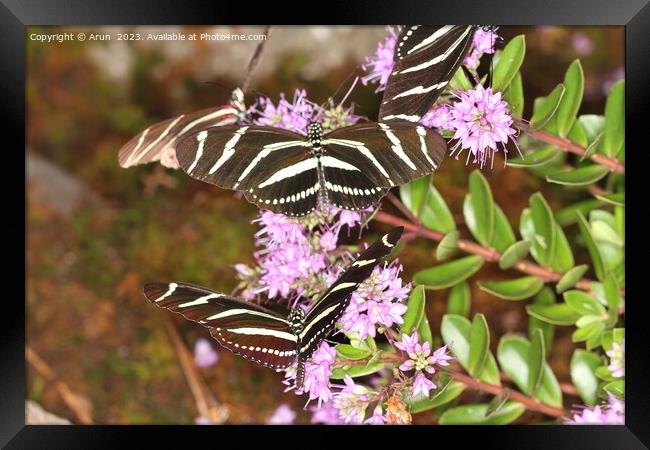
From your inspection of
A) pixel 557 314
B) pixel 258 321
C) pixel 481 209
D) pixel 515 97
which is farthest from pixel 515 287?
pixel 258 321

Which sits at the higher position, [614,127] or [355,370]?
[614,127]

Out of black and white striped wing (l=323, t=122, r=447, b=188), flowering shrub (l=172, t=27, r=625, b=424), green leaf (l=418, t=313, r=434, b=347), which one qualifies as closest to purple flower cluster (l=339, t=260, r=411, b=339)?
flowering shrub (l=172, t=27, r=625, b=424)

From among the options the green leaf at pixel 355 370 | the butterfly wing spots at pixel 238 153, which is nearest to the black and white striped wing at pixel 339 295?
the green leaf at pixel 355 370

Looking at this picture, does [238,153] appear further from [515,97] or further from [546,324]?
[546,324]

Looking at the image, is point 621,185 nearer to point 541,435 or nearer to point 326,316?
point 541,435
